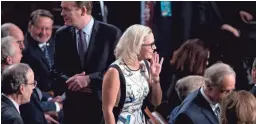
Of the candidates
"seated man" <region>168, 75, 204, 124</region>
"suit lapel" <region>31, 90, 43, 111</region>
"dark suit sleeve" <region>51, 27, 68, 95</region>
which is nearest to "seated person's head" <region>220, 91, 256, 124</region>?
"seated man" <region>168, 75, 204, 124</region>

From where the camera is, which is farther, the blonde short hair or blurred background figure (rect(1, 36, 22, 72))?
blurred background figure (rect(1, 36, 22, 72))

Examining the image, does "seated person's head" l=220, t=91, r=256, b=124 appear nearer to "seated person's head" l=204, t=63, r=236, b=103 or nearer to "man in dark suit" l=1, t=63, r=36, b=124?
"seated person's head" l=204, t=63, r=236, b=103

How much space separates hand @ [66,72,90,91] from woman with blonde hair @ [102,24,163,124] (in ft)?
1.54

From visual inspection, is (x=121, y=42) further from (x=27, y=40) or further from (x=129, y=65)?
(x=27, y=40)

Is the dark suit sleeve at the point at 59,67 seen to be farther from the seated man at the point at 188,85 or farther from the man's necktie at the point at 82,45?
the seated man at the point at 188,85

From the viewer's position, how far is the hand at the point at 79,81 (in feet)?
17.9

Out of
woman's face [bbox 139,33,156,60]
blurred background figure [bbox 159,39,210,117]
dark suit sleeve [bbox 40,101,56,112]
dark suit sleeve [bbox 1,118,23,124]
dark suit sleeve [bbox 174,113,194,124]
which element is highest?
woman's face [bbox 139,33,156,60]

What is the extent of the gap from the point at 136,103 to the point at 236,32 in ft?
9.92

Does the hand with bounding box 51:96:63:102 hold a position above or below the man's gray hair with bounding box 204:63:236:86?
below

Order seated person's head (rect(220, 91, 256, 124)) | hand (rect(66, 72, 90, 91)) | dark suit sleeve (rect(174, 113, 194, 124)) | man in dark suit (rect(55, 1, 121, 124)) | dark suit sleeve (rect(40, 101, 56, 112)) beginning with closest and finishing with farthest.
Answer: seated person's head (rect(220, 91, 256, 124)), dark suit sleeve (rect(174, 113, 194, 124)), hand (rect(66, 72, 90, 91)), man in dark suit (rect(55, 1, 121, 124)), dark suit sleeve (rect(40, 101, 56, 112))

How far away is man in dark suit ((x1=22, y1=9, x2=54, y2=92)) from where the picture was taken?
6941 mm

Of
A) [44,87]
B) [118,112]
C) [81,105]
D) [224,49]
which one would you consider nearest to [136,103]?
[118,112]

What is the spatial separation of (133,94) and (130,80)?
0.33 ft

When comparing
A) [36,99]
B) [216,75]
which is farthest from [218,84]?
[36,99]
